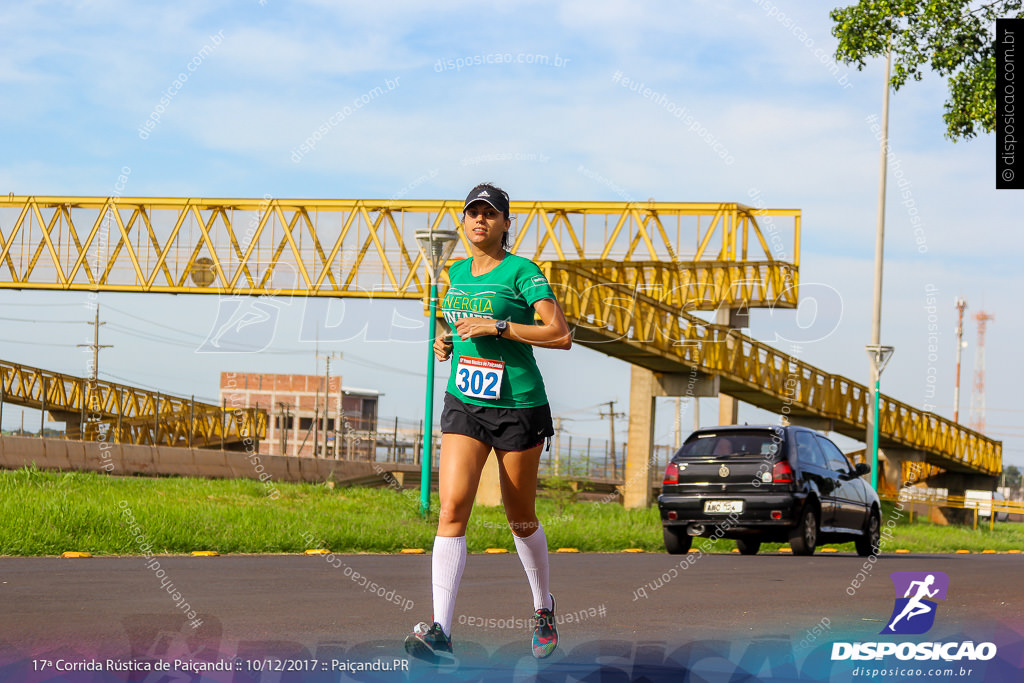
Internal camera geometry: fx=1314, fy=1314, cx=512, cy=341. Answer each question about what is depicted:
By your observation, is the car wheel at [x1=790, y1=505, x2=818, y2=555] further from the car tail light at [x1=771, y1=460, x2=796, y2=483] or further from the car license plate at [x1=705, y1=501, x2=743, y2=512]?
the car license plate at [x1=705, y1=501, x2=743, y2=512]

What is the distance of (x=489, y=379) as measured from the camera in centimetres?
593

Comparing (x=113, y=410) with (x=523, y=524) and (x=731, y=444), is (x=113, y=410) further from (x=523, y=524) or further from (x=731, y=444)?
(x=523, y=524)

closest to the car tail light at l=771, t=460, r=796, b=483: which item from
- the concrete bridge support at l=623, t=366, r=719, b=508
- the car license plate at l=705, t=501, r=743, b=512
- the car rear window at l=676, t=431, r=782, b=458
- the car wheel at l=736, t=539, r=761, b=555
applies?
the car rear window at l=676, t=431, r=782, b=458

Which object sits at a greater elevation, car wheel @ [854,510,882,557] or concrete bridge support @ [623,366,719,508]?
concrete bridge support @ [623,366,719,508]

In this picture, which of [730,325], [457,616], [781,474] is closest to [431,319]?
[781,474]

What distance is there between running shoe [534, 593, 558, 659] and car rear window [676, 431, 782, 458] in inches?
416

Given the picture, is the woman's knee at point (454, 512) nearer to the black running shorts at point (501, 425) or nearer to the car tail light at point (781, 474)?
the black running shorts at point (501, 425)

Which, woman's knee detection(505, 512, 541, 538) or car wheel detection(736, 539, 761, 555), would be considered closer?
woman's knee detection(505, 512, 541, 538)

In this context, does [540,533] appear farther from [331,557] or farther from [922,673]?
[331,557]

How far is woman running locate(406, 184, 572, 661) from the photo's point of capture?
19.5 ft

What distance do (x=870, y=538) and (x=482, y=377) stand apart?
14158 millimetres

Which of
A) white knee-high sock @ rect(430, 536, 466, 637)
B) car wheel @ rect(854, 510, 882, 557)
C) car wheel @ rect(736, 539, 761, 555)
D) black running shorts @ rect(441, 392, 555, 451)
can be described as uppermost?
black running shorts @ rect(441, 392, 555, 451)

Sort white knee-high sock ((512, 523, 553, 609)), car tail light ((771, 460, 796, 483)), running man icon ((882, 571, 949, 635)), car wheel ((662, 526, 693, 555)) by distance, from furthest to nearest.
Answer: car wheel ((662, 526, 693, 555)), car tail light ((771, 460, 796, 483)), running man icon ((882, 571, 949, 635)), white knee-high sock ((512, 523, 553, 609))

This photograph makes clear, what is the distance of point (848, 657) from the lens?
662 cm
